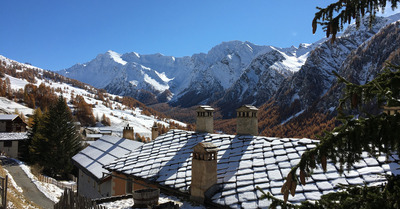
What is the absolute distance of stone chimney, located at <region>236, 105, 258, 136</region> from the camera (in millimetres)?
13898

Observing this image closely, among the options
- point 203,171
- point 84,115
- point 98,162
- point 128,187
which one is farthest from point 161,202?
point 84,115

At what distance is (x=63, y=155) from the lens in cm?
3891

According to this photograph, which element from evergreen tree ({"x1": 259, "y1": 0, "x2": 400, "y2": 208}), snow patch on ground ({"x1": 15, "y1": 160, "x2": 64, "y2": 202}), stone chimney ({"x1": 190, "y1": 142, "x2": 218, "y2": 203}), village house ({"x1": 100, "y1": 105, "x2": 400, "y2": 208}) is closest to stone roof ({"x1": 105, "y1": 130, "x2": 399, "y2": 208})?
village house ({"x1": 100, "y1": 105, "x2": 400, "y2": 208})

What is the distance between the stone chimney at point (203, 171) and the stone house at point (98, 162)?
8.49 m

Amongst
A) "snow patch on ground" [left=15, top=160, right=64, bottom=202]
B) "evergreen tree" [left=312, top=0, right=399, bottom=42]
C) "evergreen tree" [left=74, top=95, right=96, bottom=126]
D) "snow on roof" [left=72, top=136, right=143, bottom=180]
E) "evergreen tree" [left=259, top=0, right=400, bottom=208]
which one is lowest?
Answer: "snow patch on ground" [left=15, top=160, right=64, bottom=202]

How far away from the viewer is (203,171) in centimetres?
974

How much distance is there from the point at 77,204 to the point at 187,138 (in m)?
6.67

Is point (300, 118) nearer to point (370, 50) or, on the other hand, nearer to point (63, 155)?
point (370, 50)

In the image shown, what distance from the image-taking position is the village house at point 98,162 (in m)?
17.6

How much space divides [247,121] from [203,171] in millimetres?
4974

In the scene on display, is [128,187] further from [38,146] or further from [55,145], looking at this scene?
[38,146]

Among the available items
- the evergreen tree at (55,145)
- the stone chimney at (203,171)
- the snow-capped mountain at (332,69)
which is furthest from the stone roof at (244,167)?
the snow-capped mountain at (332,69)

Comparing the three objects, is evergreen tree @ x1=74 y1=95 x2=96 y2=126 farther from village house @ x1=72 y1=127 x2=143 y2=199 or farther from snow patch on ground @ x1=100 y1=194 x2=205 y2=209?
snow patch on ground @ x1=100 y1=194 x2=205 y2=209

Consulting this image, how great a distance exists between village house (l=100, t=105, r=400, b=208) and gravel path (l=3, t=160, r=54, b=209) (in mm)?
12203
